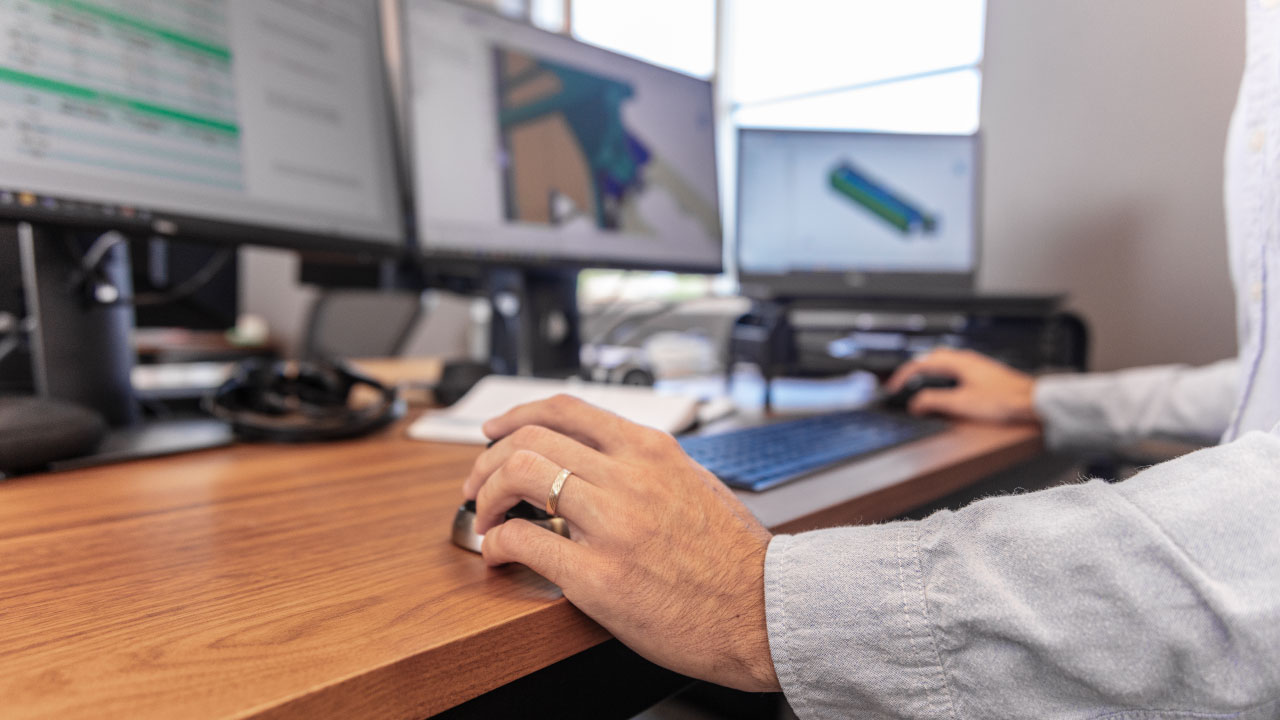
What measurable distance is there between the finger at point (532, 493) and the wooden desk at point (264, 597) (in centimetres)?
3

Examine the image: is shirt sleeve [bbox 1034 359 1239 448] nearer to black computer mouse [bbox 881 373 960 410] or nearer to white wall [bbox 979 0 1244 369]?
black computer mouse [bbox 881 373 960 410]

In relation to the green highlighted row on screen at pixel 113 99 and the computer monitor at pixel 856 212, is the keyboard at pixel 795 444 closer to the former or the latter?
the computer monitor at pixel 856 212

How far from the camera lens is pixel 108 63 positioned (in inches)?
23.8

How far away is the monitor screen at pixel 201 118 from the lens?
0.56 metres

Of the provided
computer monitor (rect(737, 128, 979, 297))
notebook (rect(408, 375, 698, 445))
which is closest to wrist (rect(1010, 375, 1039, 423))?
computer monitor (rect(737, 128, 979, 297))

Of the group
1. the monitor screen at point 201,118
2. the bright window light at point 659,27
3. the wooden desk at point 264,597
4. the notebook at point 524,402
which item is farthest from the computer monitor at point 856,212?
the bright window light at point 659,27

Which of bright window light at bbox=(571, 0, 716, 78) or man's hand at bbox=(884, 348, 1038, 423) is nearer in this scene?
man's hand at bbox=(884, 348, 1038, 423)

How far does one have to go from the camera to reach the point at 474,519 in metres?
0.38

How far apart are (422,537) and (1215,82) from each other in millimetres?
1523

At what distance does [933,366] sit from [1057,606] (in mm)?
748

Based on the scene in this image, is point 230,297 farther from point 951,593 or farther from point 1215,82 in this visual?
point 1215,82

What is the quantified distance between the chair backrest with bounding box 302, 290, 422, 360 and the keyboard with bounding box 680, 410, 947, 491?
72.6 inches

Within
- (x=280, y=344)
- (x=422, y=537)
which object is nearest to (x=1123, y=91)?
(x=422, y=537)

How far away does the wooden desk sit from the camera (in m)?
0.23
